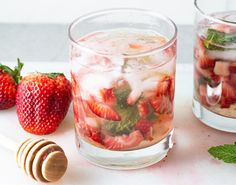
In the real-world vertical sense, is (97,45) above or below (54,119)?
above

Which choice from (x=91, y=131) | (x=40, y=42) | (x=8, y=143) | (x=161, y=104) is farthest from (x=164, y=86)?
(x=40, y=42)

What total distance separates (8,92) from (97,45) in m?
0.23

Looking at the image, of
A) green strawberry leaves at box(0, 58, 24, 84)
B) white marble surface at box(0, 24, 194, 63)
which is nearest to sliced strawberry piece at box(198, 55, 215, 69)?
green strawberry leaves at box(0, 58, 24, 84)

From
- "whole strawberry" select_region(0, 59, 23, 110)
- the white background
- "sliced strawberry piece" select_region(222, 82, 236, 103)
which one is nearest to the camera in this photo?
"sliced strawberry piece" select_region(222, 82, 236, 103)

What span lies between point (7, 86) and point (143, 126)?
1.00 ft

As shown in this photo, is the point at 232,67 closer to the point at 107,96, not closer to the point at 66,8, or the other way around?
the point at 107,96

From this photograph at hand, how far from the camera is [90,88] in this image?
1.14 m

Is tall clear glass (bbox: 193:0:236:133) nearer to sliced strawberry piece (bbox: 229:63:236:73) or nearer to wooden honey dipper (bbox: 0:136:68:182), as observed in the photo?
sliced strawberry piece (bbox: 229:63:236:73)

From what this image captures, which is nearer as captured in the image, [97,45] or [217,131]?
[97,45]

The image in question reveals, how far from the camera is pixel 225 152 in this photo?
1.20m

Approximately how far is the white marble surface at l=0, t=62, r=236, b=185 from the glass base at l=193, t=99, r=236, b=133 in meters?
0.01

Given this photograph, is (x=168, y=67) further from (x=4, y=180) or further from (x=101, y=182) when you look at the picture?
(x=4, y=180)

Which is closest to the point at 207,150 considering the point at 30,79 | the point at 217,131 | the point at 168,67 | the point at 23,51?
the point at 217,131

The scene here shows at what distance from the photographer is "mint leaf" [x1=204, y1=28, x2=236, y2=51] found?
121cm
